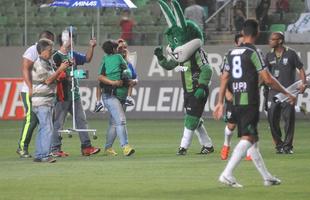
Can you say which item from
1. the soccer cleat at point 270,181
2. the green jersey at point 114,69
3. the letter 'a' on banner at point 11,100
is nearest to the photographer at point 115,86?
the green jersey at point 114,69

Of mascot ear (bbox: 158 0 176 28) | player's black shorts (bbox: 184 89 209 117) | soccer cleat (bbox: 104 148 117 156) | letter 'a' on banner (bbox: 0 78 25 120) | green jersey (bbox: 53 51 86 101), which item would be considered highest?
mascot ear (bbox: 158 0 176 28)

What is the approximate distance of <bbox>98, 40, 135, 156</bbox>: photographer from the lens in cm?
1942

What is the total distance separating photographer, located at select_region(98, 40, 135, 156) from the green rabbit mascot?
76 centimetres

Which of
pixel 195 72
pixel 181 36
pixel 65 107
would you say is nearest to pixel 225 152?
pixel 195 72

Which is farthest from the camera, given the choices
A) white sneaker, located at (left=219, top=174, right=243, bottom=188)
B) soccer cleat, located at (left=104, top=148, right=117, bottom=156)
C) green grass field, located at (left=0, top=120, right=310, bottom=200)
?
soccer cleat, located at (left=104, top=148, right=117, bottom=156)

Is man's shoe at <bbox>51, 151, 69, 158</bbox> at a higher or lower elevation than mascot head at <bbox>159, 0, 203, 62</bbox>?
lower

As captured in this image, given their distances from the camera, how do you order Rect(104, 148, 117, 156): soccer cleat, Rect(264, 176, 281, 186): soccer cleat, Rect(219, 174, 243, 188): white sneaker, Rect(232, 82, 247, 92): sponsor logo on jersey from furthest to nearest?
Rect(104, 148, 117, 156): soccer cleat → Rect(232, 82, 247, 92): sponsor logo on jersey → Rect(264, 176, 281, 186): soccer cleat → Rect(219, 174, 243, 188): white sneaker

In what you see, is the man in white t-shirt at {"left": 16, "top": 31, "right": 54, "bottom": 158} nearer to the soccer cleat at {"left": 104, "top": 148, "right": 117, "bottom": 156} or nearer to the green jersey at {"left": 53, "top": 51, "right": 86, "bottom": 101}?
the green jersey at {"left": 53, "top": 51, "right": 86, "bottom": 101}

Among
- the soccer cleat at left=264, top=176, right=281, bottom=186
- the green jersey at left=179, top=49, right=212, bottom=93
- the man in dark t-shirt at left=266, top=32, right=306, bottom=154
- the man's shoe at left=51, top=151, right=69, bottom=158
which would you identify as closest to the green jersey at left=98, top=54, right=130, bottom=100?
the green jersey at left=179, top=49, right=212, bottom=93

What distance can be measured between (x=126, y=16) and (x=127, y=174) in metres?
18.4

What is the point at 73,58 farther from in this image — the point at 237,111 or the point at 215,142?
the point at 237,111

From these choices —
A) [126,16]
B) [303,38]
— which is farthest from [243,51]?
[126,16]

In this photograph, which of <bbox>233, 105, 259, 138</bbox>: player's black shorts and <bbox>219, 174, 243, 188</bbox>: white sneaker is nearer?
<bbox>219, 174, 243, 188</bbox>: white sneaker

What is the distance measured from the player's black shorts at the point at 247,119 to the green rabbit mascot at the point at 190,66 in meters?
4.98
